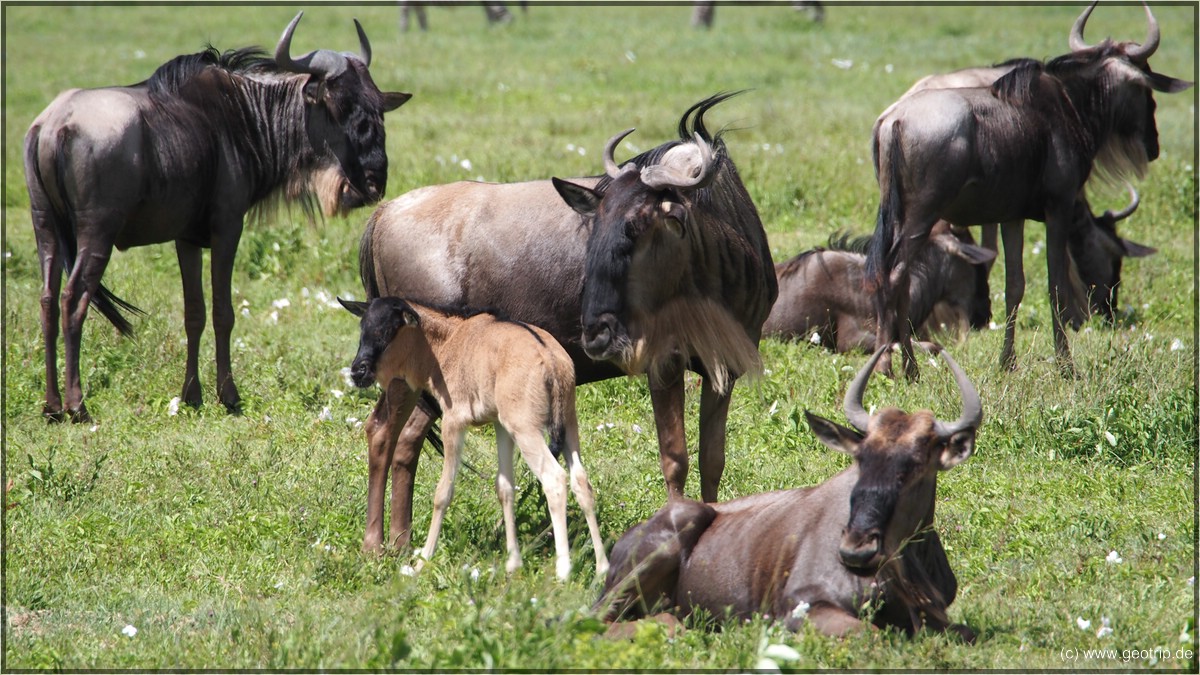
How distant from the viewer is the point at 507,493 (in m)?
5.83

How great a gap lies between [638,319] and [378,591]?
173cm

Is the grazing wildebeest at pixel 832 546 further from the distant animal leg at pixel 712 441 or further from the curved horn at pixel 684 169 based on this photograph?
the curved horn at pixel 684 169

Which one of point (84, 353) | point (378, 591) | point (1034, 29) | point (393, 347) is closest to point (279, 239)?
point (84, 353)

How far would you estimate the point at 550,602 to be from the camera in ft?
17.0

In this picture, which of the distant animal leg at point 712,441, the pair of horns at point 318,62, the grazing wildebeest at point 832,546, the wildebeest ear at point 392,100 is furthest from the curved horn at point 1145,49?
the grazing wildebeest at point 832,546

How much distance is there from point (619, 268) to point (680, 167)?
2.38 feet

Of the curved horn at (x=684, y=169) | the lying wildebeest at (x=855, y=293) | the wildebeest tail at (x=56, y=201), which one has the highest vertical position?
the curved horn at (x=684, y=169)

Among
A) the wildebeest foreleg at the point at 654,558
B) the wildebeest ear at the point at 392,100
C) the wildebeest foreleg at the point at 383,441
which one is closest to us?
the wildebeest foreleg at the point at 654,558

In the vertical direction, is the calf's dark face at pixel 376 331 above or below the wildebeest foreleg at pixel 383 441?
above

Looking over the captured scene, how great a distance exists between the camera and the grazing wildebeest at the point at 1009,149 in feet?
30.0

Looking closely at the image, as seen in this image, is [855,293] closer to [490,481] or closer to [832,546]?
[490,481]

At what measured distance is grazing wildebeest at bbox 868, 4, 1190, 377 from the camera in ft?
30.0

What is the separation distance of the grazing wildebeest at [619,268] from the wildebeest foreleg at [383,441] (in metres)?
0.02

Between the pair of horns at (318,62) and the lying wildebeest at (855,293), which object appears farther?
the lying wildebeest at (855,293)
